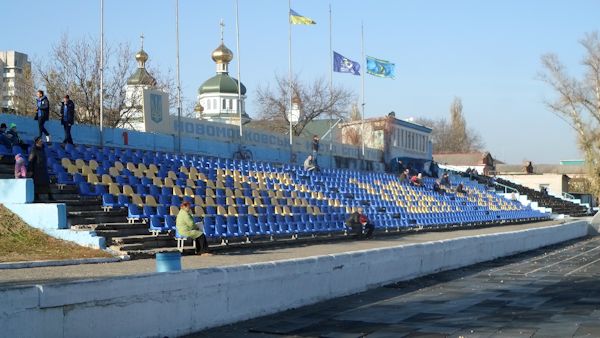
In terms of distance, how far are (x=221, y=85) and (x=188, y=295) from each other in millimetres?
73003

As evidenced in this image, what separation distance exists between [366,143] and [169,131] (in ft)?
85.8

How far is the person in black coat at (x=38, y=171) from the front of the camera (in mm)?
17312

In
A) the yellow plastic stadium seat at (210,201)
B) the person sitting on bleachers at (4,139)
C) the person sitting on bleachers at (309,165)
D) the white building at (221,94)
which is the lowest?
the yellow plastic stadium seat at (210,201)

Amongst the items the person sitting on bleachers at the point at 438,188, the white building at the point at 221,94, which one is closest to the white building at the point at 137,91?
the person sitting on bleachers at the point at 438,188

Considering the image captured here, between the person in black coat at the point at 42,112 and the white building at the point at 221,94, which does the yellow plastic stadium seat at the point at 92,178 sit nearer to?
the person in black coat at the point at 42,112

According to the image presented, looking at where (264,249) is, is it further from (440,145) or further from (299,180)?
(440,145)

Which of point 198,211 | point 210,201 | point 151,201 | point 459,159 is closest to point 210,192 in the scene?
point 210,201

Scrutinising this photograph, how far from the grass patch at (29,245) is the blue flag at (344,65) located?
88.4 feet

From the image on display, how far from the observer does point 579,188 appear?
82.8 metres

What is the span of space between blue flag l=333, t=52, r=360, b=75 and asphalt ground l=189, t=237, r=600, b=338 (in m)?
23.8

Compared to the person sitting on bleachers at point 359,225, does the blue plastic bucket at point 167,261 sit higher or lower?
higher

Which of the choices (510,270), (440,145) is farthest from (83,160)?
(440,145)

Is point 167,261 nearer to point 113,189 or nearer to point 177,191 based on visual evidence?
point 113,189

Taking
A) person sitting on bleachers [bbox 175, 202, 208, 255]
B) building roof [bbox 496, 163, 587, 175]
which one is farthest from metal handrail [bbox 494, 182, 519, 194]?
person sitting on bleachers [bbox 175, 202, 208, 255]
